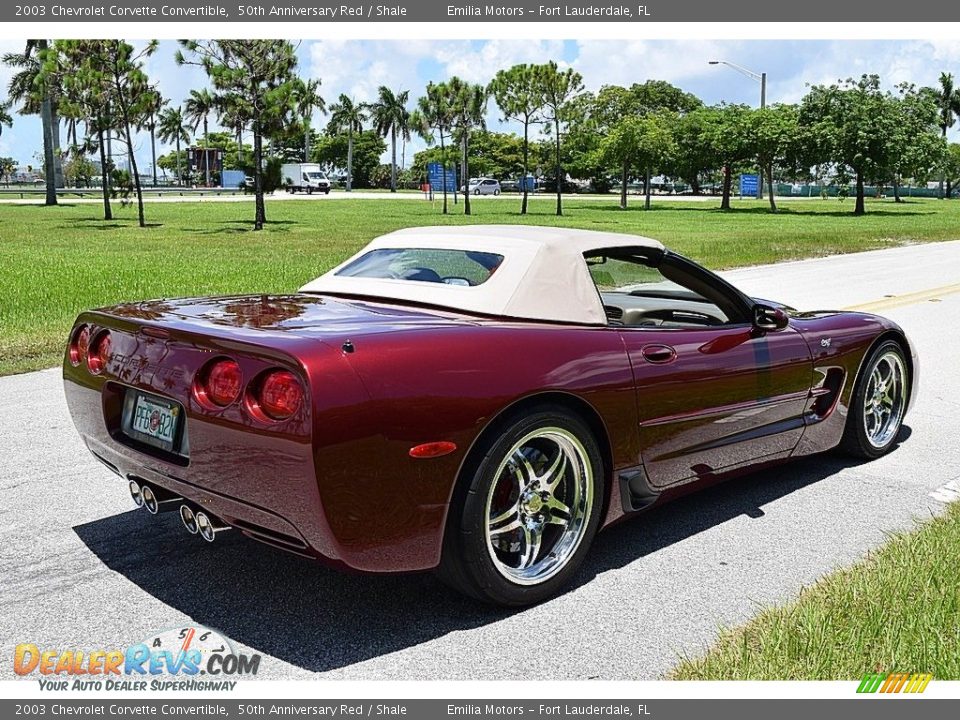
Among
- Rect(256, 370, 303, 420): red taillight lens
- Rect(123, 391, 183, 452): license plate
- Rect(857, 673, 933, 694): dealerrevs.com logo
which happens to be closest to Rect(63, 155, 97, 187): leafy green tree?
Rect(123, 391, 183, 452): license plate

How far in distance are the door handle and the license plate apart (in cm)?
180

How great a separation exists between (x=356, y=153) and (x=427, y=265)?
106 meters

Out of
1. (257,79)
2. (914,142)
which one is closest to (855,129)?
(914,142)

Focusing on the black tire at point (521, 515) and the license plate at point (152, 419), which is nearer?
the black tire at point (521, 515)

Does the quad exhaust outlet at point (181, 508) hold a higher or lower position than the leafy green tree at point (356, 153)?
lower

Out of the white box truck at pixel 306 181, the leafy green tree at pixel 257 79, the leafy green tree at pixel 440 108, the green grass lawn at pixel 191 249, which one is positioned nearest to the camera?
the green grass lawn at pixel 191 249

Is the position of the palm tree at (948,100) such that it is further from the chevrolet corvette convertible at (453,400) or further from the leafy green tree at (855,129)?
the chevrolet corvette convertible at (453,400)

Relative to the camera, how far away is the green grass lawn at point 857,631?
3104mm

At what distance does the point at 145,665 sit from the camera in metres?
3.22

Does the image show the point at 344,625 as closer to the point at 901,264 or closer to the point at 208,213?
the point at 901,264

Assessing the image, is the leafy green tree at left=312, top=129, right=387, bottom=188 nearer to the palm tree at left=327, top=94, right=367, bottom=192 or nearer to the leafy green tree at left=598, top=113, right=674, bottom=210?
the palm tree at left=327, top=94, right=367, bottom=192

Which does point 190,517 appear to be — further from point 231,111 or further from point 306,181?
point 306,181
